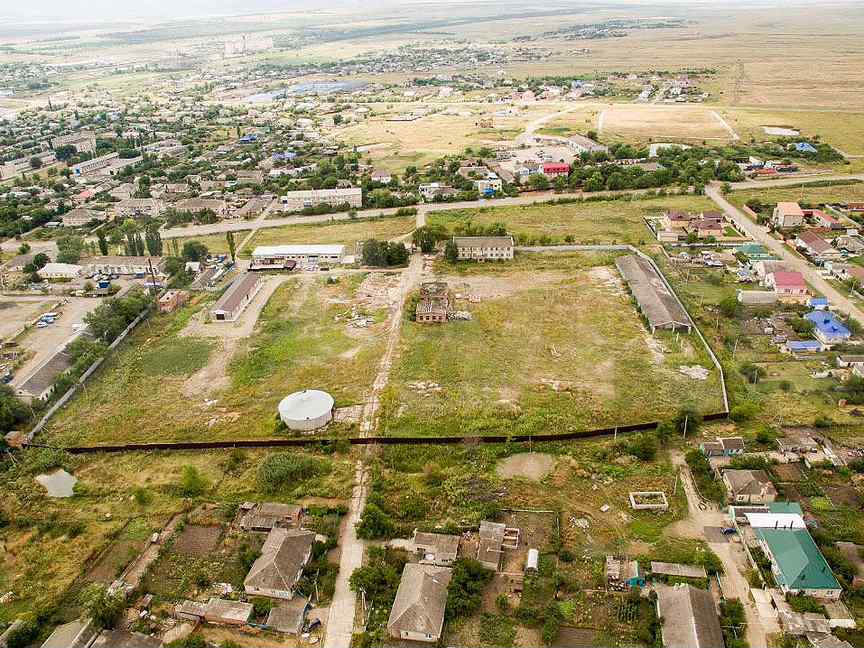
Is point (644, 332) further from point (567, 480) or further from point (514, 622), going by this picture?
point (514, 622)

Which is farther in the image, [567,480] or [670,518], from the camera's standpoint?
[567,480]

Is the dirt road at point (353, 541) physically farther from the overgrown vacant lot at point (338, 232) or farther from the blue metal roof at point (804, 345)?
the blue metal roof at point (804, 345)

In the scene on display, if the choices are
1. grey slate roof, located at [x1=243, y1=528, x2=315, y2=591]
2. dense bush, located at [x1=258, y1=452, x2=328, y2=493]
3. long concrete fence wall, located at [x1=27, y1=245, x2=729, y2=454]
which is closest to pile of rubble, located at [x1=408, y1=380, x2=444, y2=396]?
long concrete fence wall, located at [x1=27, y1=245, x2=729, y2=454]

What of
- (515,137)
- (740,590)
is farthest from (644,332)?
(515,137)

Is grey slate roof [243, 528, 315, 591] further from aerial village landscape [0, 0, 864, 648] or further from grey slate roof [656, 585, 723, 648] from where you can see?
grey slate roof [656, 585, 723, 648]

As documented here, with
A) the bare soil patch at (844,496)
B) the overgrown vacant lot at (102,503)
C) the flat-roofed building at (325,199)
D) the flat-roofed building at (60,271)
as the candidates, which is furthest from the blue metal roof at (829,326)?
the flat-roofed building at (60,271)
